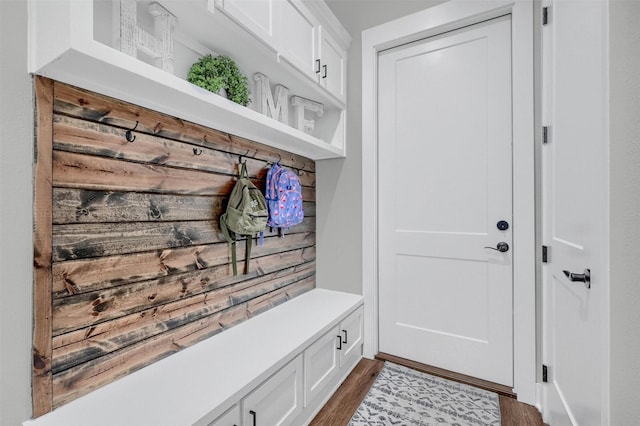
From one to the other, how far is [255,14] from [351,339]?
195 centimetres

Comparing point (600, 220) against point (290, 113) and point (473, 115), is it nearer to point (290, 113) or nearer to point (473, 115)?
point (473, 115)

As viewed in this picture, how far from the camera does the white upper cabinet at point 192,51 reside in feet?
2.76

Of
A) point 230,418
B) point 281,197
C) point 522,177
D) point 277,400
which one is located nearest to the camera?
point 230,418

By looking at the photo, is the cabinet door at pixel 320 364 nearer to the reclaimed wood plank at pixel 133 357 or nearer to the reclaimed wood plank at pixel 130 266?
the reclaimed wood plank at pixel 133 357

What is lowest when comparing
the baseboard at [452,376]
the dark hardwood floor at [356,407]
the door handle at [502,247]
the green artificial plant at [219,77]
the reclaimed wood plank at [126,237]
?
the dark hardwood floor at [356,407]

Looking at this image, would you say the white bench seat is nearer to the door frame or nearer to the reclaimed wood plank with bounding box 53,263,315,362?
the reclaimed wood plank with bounding box 53,263,315,362

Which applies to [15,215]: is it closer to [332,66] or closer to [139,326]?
[139,326]

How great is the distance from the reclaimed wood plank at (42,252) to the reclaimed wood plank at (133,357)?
5 cm

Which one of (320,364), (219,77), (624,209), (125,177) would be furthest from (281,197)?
(624,209)

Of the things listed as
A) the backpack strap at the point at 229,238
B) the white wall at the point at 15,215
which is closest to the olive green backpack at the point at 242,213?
the backpack strap at the point at 229,238

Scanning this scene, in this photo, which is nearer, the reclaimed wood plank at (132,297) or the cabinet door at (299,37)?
the reclaimed wood plank at (132,297)

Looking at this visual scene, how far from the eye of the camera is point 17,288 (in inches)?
34.6

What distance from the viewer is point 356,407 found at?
1677 millimetres

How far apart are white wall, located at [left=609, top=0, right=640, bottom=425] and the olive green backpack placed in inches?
55.8
